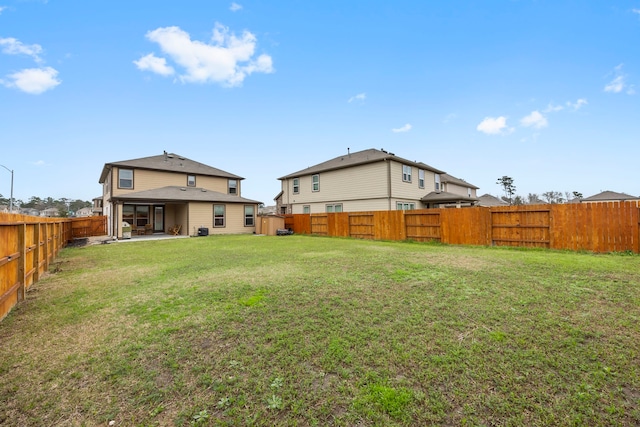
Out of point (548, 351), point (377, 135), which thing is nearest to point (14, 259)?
point (548, 351)

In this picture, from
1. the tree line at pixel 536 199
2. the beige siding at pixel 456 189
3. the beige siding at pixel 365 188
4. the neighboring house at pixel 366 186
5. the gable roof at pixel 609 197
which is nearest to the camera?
the beige siding at pixel 365 188

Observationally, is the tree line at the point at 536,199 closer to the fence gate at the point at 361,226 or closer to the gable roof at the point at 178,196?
the fence gate at the point at 361,226

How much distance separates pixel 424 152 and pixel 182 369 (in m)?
28.4

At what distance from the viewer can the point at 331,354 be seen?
2797 millimetres

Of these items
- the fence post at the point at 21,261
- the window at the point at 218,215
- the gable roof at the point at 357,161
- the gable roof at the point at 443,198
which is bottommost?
the fence post at the point at 21,261

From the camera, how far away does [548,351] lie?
2.74 meters

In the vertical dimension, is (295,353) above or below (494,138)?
below

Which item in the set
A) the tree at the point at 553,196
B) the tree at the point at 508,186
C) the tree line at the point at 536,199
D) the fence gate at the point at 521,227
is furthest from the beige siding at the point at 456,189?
the tree at the point at 553,196

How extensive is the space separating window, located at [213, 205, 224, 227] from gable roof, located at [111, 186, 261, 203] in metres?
0.72

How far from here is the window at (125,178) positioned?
1905cm

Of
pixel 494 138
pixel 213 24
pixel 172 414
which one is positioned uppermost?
pixel 213 24

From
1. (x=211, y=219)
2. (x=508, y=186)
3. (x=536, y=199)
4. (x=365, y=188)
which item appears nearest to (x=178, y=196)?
(x=211, y=219)

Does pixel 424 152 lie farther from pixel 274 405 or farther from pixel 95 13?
pixel 274 405

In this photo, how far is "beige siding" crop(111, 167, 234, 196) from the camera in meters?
19.0
